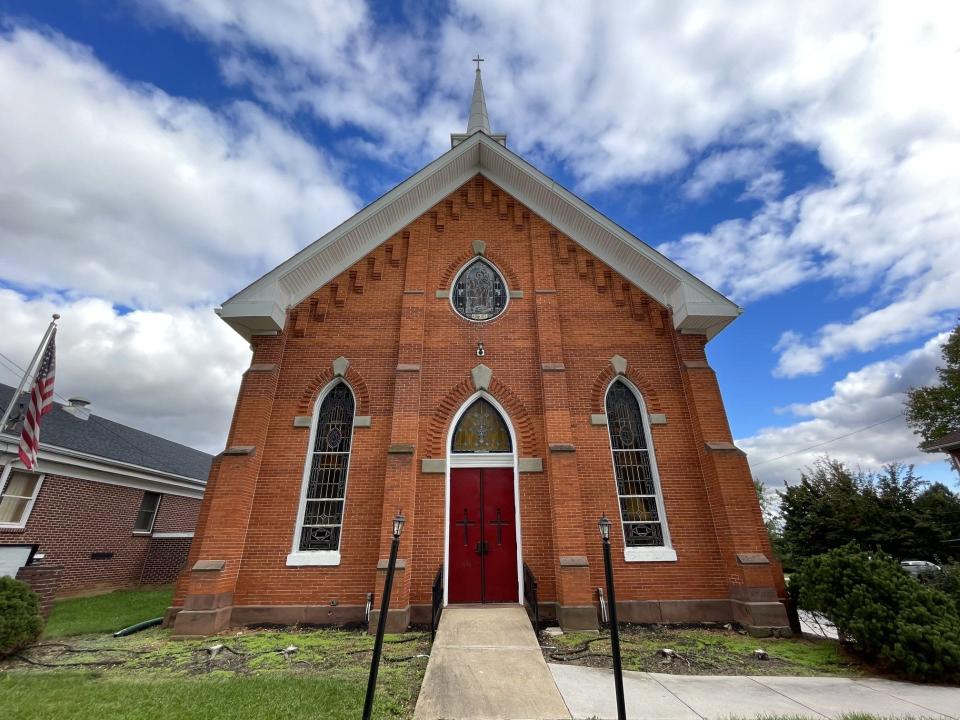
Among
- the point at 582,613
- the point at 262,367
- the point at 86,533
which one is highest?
the point at 262,367

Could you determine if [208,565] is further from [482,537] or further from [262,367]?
[482,537]

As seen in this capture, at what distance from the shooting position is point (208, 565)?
7.50 metres

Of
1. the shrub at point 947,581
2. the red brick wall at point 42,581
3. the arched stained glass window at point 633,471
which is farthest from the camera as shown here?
the arched stained glass window at point 633,471

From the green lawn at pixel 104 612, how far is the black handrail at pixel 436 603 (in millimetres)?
6064

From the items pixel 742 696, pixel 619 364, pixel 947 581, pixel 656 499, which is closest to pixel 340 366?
pixel 619 364

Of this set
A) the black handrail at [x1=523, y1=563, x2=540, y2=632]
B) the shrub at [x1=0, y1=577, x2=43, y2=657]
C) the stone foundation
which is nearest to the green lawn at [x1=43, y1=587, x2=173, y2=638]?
the shrub at [x1=0, y1=577, x2=43, y2=657]

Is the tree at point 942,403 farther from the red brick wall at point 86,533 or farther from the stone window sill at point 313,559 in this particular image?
the red brick wall at point 86,533

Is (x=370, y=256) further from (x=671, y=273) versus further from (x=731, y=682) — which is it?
(x=731, y=682)

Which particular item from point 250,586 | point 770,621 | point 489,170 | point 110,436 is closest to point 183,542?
point 110,436

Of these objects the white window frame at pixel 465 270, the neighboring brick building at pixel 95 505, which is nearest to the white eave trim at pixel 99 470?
the neighboring brick building at pixel 95 505

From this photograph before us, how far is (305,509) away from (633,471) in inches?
268

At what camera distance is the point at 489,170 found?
11.5 m

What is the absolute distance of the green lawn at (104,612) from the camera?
26.1ft

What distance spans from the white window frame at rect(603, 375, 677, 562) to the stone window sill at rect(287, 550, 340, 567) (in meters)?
5.60
